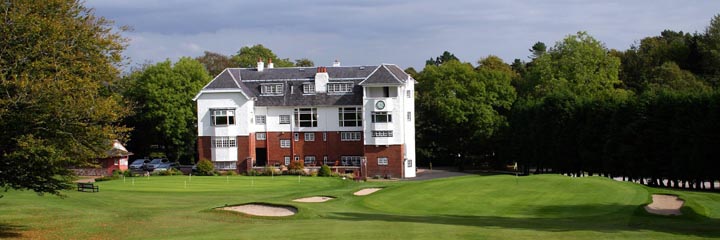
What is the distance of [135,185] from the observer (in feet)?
175

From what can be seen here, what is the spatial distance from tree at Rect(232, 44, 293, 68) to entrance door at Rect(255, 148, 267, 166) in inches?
1549

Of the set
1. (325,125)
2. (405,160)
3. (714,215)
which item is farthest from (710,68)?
(714,215)

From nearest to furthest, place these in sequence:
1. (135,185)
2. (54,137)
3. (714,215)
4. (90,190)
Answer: (54,137) < (714,215) < (90,190) < (135,185)

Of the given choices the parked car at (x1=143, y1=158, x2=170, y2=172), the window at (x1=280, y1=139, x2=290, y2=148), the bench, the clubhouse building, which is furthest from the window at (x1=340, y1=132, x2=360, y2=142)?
the bench

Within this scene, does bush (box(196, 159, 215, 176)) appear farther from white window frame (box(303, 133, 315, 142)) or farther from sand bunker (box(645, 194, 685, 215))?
sand bunker (box(645, 194, 685, 215))

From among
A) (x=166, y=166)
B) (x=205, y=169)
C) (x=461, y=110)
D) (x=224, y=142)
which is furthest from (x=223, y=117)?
(x=461, y=110)

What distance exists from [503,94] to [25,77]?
67432mm

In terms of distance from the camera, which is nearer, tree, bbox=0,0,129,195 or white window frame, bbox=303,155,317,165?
tree, bbox=0,0,129,195

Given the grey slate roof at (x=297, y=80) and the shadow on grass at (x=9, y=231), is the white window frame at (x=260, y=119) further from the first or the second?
the shadow on grass at (x=9, y=231)

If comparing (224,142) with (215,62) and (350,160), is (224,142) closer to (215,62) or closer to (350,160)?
(350,160)

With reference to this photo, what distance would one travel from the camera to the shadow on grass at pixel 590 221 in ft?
77.8

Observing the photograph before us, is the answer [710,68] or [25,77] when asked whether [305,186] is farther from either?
[710,68]

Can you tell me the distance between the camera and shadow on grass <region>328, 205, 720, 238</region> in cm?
2372

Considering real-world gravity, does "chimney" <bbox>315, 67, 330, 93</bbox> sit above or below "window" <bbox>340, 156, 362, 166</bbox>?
above
